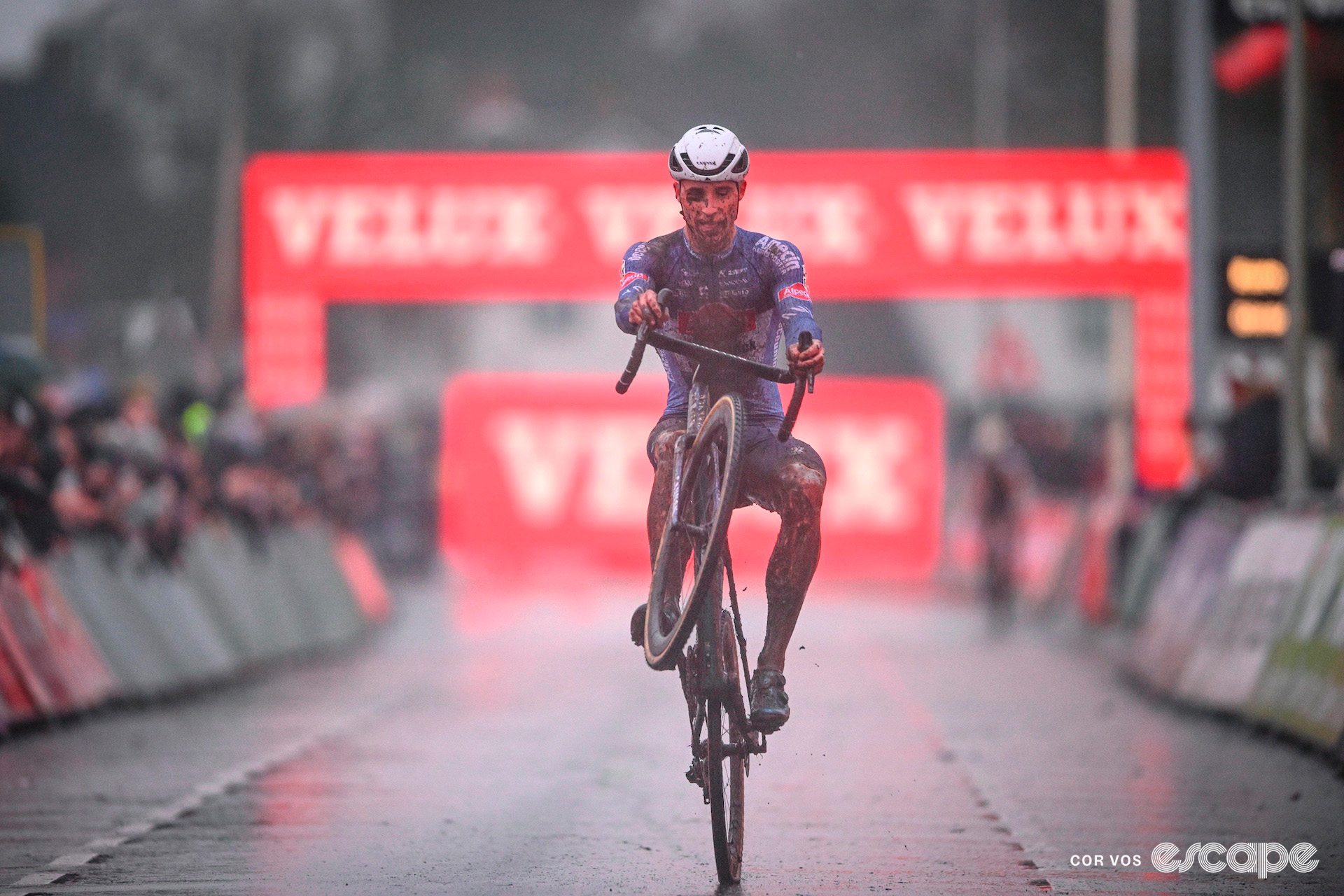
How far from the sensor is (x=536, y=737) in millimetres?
13766

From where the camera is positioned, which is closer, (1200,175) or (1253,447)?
(1253,447)

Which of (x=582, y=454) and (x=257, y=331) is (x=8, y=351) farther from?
(x=582, y=454)

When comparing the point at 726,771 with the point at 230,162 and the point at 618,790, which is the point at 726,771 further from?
the point at 230,162

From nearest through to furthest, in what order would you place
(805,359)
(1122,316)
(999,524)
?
(805,359), (999,524), (1122,316)

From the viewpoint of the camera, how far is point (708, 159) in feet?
27.5

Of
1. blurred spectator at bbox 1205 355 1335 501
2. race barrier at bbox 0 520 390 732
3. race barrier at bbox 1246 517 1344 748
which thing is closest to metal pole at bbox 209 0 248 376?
race barrier at bbox 0 520 390 732

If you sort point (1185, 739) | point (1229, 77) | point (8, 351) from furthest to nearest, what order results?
point (1229, 77) → point (8, 351) → point (1185, 739)

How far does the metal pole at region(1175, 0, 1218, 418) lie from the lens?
2322cm

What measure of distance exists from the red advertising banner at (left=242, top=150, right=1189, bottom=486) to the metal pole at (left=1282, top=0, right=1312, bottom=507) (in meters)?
11.8

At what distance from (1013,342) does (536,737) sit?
122 feet

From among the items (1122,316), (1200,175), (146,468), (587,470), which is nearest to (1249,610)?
(146,468)

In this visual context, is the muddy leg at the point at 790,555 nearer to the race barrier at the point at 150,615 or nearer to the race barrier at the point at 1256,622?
the race barrier at the point at 1256,622

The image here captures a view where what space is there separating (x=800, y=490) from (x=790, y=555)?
241 mm

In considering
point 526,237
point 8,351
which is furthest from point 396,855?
point 526,237
